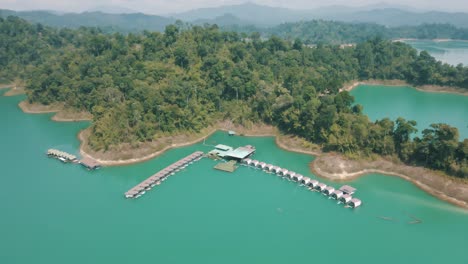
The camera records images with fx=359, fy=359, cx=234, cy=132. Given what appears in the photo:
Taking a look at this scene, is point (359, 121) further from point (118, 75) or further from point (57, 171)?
point (118, 75)

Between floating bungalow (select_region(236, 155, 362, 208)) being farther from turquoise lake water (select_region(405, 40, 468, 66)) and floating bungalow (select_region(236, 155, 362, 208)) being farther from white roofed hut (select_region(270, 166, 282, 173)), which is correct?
turquoise lake water (select_region(405, 40, 468, 66))

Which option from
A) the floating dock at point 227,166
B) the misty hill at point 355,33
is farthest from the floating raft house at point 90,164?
the misty hill at point 355,33

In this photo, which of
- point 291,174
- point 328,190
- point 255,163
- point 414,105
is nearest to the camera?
point 328,190

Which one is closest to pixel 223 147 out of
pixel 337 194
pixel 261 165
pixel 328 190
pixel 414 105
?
pixel 261 165

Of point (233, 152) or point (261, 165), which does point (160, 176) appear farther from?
point (261, 165)

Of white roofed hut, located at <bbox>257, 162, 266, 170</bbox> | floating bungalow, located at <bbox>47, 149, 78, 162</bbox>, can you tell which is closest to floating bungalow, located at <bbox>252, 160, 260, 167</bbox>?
white roofed hut, located at <bbox>257, 162, 266, 170</bbox>

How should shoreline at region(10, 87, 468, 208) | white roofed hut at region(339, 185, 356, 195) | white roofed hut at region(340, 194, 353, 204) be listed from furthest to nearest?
white roofed hut at region(339, 185, 356, 195) → shoreline at region(10, 87, 468, 208) → white roofed hut at region(340, 194, 353, 204)

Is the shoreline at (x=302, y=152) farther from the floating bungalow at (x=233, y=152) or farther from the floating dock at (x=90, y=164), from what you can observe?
the floating bungalow at (x=233, y=152)
